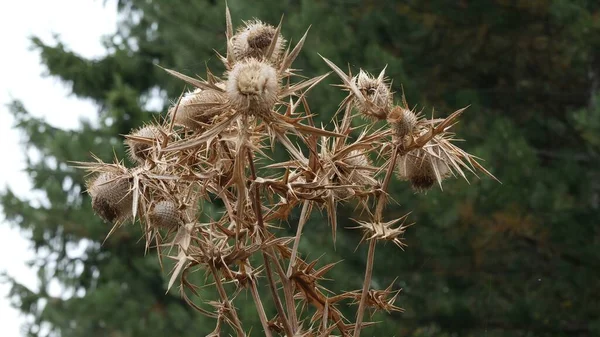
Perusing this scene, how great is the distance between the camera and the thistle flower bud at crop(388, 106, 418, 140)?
266 centimetres

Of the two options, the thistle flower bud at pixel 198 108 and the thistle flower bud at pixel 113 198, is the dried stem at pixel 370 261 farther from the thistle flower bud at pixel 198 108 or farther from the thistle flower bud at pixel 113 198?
the thistle flower bud at pixel 113 198

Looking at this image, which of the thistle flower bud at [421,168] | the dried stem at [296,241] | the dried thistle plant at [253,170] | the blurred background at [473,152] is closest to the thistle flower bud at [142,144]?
the dried thistle plant at [253,170]

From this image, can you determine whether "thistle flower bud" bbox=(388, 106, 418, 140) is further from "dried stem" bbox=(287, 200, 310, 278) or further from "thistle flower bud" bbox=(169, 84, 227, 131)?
"thistle flower bud" bbox=(169, 84, 227, 131)

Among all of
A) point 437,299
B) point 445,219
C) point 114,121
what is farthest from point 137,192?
point 114,121

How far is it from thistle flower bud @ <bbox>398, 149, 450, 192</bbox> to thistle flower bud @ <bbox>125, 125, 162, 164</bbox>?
0.64 meters

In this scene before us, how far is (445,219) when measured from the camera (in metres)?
8.84

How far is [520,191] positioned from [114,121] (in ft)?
20.9

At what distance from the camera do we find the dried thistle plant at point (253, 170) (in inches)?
97.8

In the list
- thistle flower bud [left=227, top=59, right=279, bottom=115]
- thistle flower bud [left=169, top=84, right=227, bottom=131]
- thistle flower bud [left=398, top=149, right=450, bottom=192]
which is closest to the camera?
thistle flower bud [left=227, top=59, right=279, bottom=115]

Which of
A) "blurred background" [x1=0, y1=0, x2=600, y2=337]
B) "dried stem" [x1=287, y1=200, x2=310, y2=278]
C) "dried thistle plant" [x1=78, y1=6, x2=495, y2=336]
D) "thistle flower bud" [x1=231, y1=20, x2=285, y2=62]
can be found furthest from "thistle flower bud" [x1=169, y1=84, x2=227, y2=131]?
"blurred background" [x1=0, y1=0, x2=600, y2=337]

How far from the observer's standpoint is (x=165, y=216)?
2.59 metres

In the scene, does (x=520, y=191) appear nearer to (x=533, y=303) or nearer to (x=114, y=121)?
(x=533, y=303)

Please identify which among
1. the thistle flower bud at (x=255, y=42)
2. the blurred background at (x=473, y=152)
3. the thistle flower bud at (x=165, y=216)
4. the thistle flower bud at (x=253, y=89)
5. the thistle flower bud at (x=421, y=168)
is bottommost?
the blurred background at (x=473, y=152)

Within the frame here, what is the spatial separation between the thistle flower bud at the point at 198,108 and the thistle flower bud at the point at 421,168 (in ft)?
1.66
